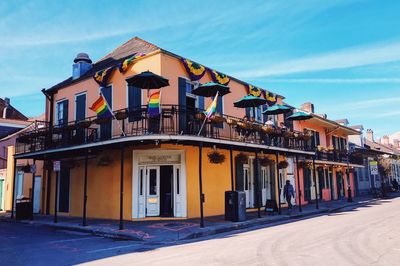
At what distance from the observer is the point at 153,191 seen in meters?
14.8

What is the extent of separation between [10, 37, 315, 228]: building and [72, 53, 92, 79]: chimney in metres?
0.07

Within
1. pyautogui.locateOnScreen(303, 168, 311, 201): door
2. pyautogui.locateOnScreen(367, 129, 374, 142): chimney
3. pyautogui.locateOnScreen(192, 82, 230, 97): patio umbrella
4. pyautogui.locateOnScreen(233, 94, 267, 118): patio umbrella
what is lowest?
pyautogui.locateOnScreen(303, 168, 311, 201): door

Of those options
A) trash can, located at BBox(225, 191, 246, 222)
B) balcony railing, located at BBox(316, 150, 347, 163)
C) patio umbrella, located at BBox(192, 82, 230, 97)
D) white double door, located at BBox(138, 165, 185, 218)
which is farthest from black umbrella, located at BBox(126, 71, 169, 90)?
balcony railing, located at BBox(316, 150, 347, 163)

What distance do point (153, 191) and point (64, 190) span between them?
5.88 meters

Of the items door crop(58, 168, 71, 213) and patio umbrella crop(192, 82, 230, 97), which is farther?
door crop(58, 168, 71, 213)

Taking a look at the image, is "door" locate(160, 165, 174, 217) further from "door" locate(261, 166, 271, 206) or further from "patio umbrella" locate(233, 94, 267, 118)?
"door" locate(261, 166, 271, 206)

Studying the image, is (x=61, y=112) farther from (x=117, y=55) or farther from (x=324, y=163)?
(x=324, y=163)

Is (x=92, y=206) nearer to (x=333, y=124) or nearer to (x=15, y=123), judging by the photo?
(x=15, y=123)

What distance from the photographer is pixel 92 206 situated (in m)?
16.1

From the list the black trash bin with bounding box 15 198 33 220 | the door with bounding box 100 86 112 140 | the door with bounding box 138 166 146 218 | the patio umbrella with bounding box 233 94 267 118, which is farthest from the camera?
the black trash bin with bounding box 15 198 33 220

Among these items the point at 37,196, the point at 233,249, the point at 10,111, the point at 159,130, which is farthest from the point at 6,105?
the point at 233,249

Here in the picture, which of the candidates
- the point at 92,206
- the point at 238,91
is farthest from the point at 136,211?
the point at 238,91

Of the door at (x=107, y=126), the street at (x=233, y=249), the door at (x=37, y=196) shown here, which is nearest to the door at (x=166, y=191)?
the door at (x=107, y=126)

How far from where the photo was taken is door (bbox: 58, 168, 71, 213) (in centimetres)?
1766
